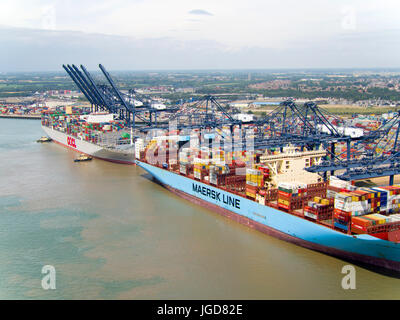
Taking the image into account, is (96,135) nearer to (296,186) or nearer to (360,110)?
(296,186)

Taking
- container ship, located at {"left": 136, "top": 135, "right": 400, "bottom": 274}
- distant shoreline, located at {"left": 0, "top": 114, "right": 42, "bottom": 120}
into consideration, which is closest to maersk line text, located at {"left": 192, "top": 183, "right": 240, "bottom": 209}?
container ship, located at {"left": 136, "top": 135, "right": 400, "bottom": 274}

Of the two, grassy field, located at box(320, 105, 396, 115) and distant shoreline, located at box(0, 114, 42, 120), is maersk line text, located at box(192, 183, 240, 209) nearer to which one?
grassy field, located at box(320, 105, 396, 115)

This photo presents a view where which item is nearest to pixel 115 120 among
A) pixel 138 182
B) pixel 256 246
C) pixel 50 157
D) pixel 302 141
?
pixel 50 157

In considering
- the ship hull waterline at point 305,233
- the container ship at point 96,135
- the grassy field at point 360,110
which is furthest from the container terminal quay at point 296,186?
the grassy field at point 360,110

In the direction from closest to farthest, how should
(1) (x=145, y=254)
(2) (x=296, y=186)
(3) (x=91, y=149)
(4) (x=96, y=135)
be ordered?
(1) (x=145, y=254) < (2) (x=296, y=186) < (3) (x=91, y=149) < (4) (x=96, y=135)

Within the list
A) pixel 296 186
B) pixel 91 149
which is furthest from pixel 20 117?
pixel 296 186

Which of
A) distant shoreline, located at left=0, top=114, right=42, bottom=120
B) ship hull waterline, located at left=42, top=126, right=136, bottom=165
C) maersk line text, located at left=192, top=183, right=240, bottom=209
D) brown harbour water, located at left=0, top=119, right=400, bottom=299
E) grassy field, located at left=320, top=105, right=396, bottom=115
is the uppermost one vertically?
grassy field, located at left=320, top=105, right=396, bottom=115
